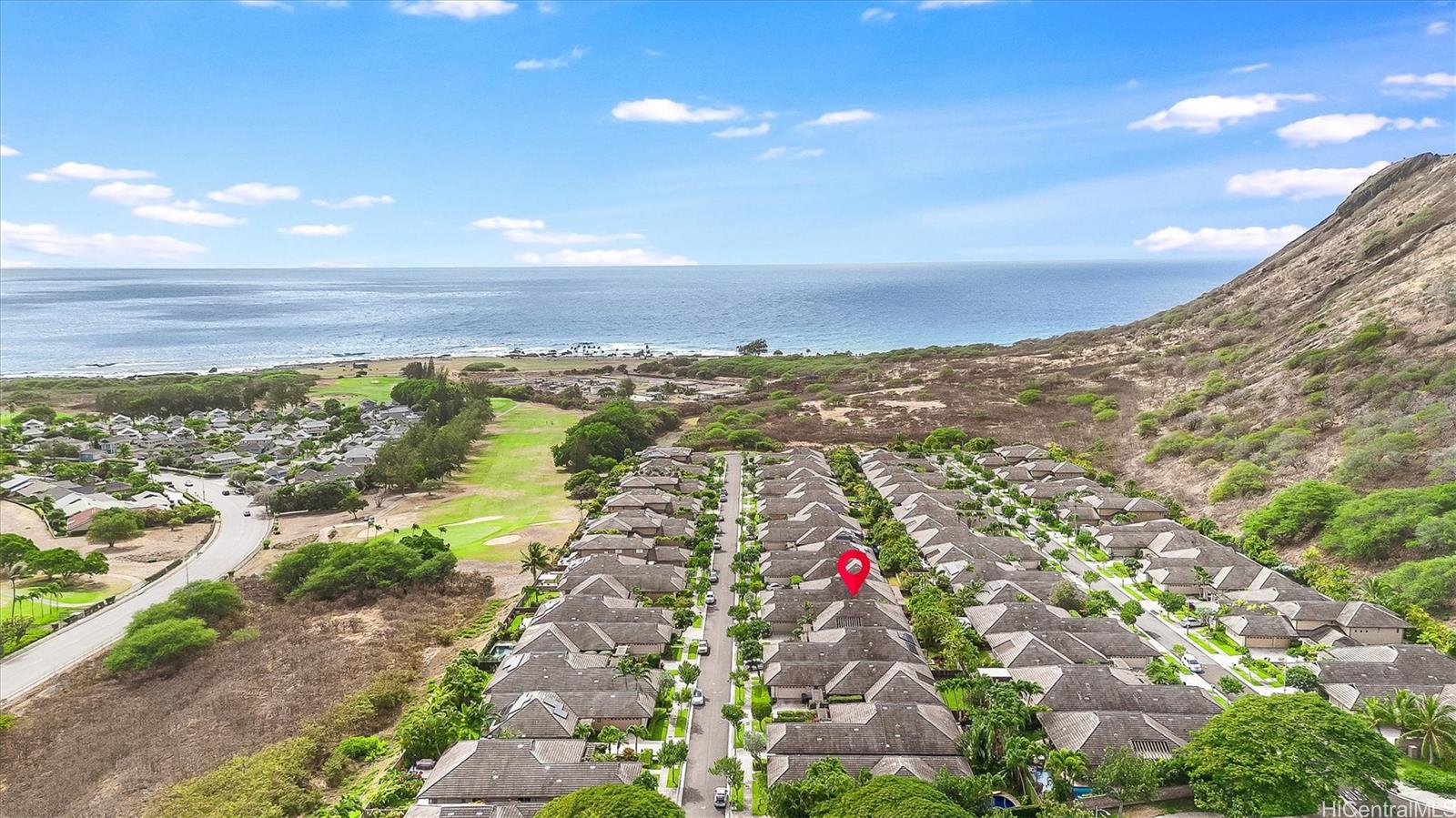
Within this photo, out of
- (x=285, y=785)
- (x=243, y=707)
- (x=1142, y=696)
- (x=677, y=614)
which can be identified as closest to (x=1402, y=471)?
(x=1142, y=696)

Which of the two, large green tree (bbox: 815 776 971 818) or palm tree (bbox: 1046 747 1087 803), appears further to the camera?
palm tree (bbox: 1046 747 1087 803)

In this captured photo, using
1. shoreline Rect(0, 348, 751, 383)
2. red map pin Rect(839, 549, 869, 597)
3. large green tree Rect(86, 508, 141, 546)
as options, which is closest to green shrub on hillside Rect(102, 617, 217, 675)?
large green tree Rect(86, 508, 141, 546)

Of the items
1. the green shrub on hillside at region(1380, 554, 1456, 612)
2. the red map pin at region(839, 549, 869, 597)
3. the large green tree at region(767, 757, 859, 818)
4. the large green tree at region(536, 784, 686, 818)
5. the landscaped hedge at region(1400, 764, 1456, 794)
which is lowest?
the landscaped hedge at region(1400, 764, 1456, 794)

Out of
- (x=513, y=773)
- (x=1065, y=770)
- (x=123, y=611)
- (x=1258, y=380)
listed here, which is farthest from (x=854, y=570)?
(x=1258, y=380)

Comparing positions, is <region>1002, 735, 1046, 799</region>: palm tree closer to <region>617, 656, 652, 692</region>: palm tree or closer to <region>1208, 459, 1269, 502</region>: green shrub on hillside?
<region>617, 656, 652, 692</region>: palm tree

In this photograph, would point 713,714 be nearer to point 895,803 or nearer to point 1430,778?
point 895,803

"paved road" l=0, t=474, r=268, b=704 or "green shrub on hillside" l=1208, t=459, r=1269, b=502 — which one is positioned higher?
"green shrub on hillside" l=1208, t=459, r=1269, b=502

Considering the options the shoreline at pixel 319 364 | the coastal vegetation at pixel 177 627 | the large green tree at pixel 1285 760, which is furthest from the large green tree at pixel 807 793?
the shoreline at pixel 319 364
